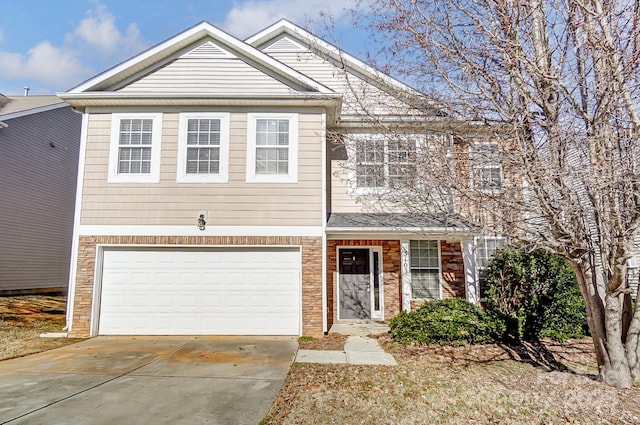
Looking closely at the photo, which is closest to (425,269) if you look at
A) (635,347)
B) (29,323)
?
(635,347)

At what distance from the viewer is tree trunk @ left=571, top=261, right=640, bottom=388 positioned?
17.5 feet

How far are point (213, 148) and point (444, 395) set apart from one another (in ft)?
24.4

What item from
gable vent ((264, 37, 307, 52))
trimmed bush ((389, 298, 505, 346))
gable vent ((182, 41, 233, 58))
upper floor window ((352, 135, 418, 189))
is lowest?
trimmed bush ((389, 298, 505, 346))

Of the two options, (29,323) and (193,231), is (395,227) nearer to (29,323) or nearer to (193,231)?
(193,231)

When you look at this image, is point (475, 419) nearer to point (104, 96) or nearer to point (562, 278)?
point (562, 278)

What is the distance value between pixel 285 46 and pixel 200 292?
889 cm

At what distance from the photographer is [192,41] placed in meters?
10.0

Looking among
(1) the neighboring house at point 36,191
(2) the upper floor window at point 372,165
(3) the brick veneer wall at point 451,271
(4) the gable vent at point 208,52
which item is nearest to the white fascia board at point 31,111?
(1) the neighboring house at point 36,191

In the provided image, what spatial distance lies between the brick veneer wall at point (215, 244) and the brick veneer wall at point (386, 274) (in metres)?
1.55

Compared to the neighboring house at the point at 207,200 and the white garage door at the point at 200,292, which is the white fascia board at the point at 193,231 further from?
the white garage door at the point at 200,292

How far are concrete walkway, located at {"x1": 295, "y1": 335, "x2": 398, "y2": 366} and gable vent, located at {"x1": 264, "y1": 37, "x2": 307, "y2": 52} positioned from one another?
32.7 ft

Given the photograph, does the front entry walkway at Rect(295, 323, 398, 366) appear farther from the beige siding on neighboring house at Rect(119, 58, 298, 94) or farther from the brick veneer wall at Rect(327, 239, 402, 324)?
the beige siding on neighboring house at Rect(119, 58, 298, 94)

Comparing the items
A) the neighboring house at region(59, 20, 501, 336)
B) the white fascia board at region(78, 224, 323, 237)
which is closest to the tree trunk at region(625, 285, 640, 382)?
the neighboring house at region(59, 20, 501, 336)

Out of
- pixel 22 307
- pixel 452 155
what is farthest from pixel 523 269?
pixel 22 307
